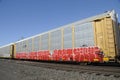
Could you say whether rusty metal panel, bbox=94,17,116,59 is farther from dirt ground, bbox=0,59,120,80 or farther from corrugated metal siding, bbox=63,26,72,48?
corrugated metal siding, bbox=63,26,72,48

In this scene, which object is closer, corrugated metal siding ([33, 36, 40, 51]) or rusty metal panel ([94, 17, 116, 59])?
rusty metal panel ([94, 17, 116, 59])

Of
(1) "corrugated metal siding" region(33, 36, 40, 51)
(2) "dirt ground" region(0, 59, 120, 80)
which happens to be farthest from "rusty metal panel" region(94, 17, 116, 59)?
(1) "corrugated metal siding" region(33, 36, 40, 51)

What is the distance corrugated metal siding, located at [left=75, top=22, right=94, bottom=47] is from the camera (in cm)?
1592

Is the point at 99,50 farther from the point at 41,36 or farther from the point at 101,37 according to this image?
the point at 41,36

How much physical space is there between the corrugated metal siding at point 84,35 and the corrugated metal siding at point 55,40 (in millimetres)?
3315

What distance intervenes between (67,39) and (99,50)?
4.84 meters

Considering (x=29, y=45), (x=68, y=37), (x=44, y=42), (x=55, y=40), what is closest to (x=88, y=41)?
(x=68, y=37)

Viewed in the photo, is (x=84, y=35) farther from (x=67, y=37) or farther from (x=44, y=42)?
(x=44, y=42)

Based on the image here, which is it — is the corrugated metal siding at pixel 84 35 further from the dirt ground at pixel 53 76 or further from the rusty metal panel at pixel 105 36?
the dirt ground at pixel 53 76

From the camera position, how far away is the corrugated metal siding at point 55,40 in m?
20.7

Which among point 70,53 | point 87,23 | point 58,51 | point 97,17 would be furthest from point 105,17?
point 58,51

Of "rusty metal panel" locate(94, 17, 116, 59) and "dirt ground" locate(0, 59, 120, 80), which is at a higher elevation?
"rusty metal panel" locate(94, 17, 116, 59)

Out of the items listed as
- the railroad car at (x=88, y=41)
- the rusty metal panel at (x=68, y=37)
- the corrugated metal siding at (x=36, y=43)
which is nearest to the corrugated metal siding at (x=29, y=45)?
the corrugated metal siding at (x=36, y=43)

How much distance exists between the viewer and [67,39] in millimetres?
19000
